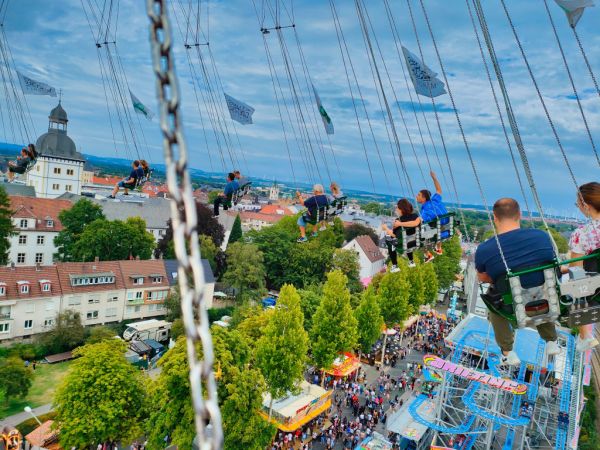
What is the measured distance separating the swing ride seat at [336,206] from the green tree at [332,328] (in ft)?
36.8

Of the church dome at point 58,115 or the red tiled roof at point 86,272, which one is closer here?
the red tiled roof at point 86,272

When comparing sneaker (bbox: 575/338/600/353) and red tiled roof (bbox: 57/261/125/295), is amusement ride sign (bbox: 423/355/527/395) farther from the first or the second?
red tiled roof (bbox: 57/261/125/295)

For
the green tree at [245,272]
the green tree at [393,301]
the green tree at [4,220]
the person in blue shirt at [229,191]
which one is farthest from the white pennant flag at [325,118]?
the green tree at [4,220]

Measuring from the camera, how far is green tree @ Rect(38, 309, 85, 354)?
95.3ft

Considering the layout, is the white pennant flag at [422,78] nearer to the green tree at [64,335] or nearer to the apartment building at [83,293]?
the green tree at [64,335]

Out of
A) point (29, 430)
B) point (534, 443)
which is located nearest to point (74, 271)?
point (29, 430)

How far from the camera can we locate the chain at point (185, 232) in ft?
5.97

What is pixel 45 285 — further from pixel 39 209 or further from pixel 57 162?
pixel 57 162

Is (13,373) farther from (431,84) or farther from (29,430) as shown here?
(431,84)

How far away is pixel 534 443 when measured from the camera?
2278 centimetres

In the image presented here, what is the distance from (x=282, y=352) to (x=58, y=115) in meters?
64.8

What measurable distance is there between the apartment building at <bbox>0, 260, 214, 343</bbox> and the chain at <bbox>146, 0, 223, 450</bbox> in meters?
33.8

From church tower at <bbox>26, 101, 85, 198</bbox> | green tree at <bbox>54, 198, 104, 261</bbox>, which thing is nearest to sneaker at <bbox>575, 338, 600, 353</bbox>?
green tree at <bbox>54, 198, 104, 261</bbox>

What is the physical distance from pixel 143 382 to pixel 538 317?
16.9m
